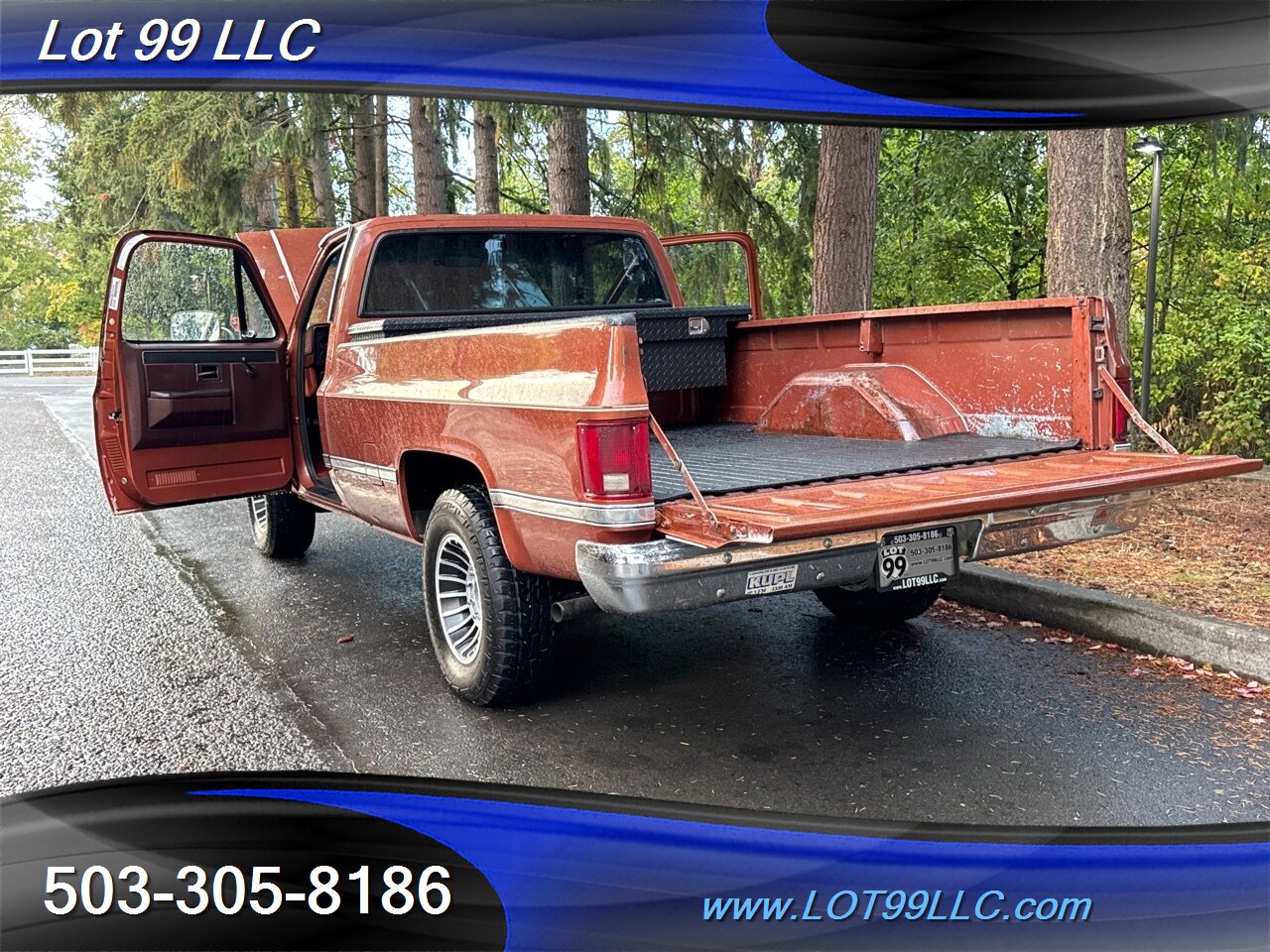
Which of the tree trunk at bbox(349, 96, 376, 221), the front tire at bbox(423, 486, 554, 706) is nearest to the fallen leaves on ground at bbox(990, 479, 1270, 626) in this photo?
the front tire at bbox(423, 486, 554, 706)

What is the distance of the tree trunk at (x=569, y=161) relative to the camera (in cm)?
1052

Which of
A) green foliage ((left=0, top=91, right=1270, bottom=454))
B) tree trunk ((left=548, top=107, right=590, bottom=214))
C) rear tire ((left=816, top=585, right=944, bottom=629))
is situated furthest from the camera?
green foliage ((left=0, top=91, right=1270, bottom=454))

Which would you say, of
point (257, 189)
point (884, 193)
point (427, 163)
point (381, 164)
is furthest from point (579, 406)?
point (381, 164)

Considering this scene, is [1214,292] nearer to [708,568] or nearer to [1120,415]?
[1120,415]

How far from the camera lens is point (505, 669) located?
4.07 meters

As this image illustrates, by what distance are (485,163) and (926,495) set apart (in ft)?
42.0

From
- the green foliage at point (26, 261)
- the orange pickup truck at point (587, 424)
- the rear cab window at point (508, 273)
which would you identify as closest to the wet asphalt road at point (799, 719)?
the orange pickup truck at point (587, 424)

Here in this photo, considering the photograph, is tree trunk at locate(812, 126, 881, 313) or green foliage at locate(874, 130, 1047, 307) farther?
green foliage at locate(874, 130, 1047, 307)

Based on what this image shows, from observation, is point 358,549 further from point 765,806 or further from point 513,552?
point 765,806

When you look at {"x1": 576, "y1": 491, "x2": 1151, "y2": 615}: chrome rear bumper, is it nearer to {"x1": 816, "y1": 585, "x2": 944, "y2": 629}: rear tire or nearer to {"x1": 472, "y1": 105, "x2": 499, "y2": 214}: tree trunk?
{"x1": 816, "y1": 585, "x2": 944, "y2": 629}: rear tire

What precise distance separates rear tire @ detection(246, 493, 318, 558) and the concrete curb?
13.7 feet

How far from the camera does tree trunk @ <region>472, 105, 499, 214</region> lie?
14797 mm

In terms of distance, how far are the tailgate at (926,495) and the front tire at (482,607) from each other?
863 millimetres

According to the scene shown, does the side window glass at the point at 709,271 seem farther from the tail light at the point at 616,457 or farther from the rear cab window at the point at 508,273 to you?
the tail light at the point at 616,457
